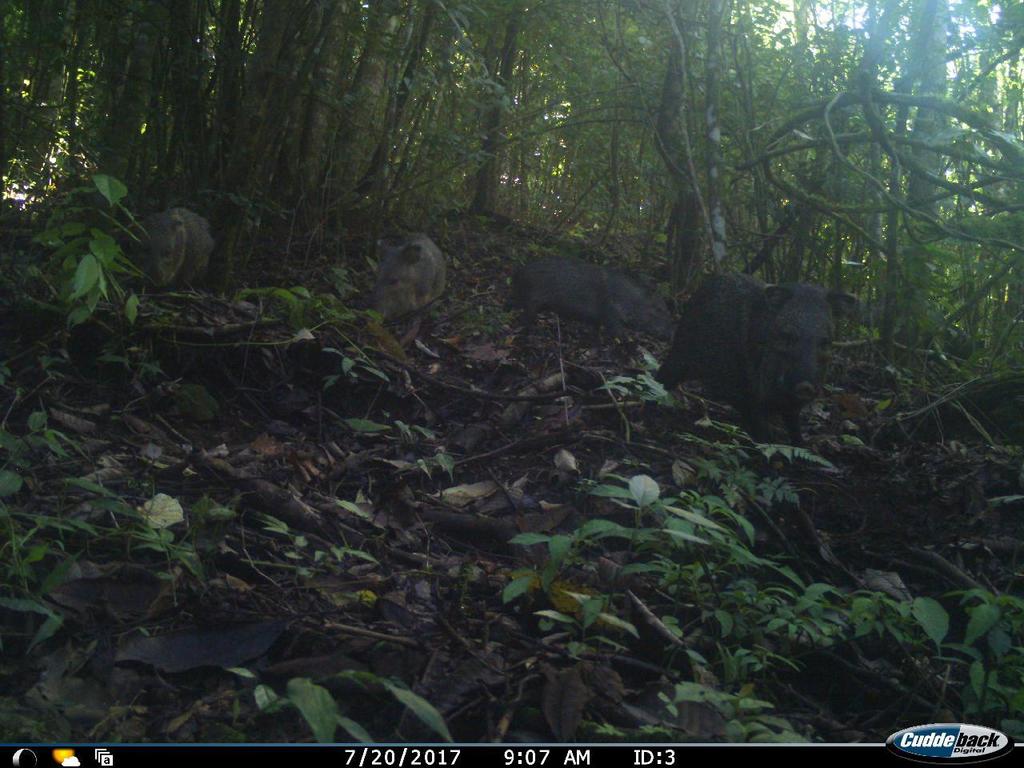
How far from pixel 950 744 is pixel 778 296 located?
3.17m

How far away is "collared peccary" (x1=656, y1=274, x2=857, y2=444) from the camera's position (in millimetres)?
4938

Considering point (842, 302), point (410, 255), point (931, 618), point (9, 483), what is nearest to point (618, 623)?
point (931, 618)

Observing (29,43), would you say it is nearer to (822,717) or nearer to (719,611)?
(719,611)

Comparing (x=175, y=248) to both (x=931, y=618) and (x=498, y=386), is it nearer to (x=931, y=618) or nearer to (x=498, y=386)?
(x=498, y=386)

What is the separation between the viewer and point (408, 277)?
7.11 metres

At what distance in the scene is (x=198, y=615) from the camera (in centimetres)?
279

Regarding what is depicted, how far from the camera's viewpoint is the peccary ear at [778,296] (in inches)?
200

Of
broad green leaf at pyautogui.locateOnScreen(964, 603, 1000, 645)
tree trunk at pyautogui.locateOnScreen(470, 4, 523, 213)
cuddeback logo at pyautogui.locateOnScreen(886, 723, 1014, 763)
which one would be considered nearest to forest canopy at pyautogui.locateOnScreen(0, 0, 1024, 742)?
broad green leaf at pyautogui.locateOnScreen(964, 603, 1000, 645)

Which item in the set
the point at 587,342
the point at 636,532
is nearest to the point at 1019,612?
the point at 636,532

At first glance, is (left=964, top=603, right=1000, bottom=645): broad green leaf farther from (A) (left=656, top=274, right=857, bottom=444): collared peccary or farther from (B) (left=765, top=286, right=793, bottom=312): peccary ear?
(B) (left=765, top=286, right=793, bottom=312): peccary ear

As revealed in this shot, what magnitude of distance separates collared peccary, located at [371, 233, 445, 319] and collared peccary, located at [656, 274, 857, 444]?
7.12 ft

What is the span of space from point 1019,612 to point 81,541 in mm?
2902

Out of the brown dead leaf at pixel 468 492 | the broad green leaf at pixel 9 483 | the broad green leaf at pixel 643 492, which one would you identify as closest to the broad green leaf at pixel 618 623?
the broad green leaf at pixel 643 492

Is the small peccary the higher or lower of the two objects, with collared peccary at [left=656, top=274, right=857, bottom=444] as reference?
higher
